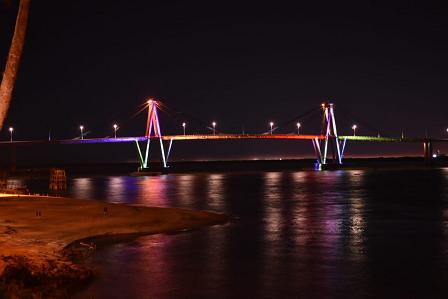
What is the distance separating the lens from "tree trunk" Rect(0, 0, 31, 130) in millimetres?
13180

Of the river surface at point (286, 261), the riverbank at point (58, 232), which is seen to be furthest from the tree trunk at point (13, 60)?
the river surface at point (286, 261)

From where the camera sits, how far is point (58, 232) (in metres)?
17.0

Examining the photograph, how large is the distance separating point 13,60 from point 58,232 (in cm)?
560

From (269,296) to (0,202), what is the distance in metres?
16.0

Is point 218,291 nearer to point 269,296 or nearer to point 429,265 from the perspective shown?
point 269,296

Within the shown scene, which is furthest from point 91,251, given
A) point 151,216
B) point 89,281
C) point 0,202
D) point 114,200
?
point 114,200

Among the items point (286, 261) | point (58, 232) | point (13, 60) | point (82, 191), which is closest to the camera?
point (13, 60)

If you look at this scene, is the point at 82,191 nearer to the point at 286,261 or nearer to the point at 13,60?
the point at 13,60

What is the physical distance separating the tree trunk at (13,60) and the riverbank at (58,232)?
320 centimetres

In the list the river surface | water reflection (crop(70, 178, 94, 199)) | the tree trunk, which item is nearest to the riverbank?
the river surface

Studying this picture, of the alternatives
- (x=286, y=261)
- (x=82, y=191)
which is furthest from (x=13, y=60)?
(x=82, y=191)

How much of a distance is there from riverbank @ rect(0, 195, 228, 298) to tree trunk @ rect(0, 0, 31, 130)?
3203mm

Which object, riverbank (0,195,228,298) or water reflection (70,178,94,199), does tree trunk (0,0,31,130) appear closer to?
riverbank (0,195,228,298)

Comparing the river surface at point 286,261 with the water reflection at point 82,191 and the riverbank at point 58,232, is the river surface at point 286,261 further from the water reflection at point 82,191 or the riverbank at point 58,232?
the water reflection at point 82,191
